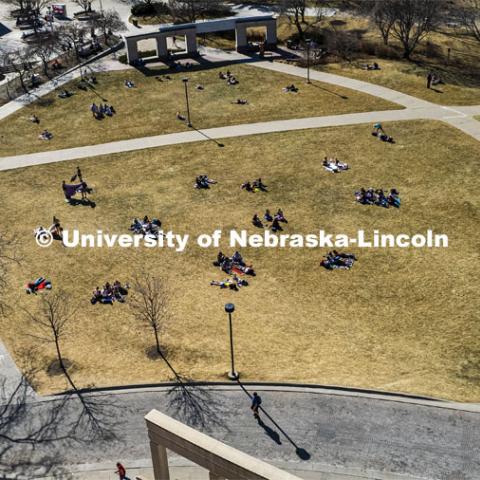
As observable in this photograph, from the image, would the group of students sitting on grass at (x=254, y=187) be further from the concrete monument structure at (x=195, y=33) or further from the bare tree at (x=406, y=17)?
the bare tree at (x=406, y=17)

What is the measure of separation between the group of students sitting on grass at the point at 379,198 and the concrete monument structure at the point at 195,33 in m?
31.3

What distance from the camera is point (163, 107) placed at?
53.9 meters

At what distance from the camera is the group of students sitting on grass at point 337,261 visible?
34.0 meters

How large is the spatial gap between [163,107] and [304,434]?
36.6 meters

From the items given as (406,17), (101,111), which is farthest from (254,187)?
(406,17)

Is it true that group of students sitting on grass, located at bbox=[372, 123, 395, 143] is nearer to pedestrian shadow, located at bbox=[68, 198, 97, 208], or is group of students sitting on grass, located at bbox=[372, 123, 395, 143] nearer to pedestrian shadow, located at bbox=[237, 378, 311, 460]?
pedestrian shadow, located at bbox=[68, 198, 97, 208]

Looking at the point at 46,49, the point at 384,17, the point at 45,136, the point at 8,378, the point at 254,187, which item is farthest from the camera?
the point at 46,49

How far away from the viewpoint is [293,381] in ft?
87.7

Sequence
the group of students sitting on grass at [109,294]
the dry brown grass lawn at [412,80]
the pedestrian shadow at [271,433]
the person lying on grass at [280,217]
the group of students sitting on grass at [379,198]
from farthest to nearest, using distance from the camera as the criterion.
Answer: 1. the dry brown grass lawn at [412,80]
2. the group of students sitting on grass at [379,198]
3. the person lying on grass at [280,217]
4. the group of students sitting on grass at [109,294]
5. the pedestrian shadow at [271,433]

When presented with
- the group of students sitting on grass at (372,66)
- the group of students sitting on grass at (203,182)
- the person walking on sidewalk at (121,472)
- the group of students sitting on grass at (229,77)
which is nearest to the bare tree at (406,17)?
A: the group of students sitting on grass at (372,66)

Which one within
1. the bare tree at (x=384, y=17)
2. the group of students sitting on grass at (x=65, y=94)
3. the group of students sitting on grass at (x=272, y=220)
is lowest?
the group of students sitting on grass at (x=272, y=220)

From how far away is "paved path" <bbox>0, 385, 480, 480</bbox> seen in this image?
23.2m

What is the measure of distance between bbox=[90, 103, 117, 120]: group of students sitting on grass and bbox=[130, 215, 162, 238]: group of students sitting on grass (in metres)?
18.0

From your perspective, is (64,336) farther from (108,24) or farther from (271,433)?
(108,24)
